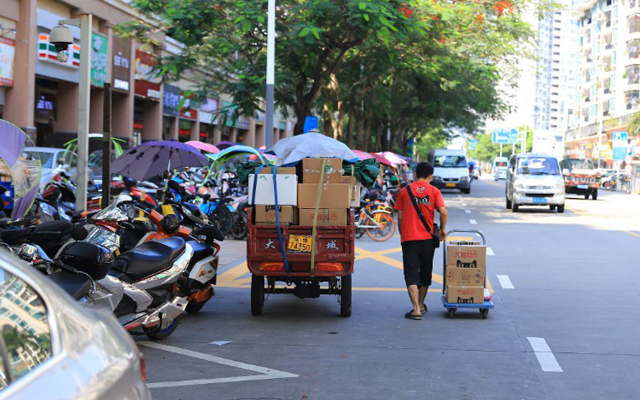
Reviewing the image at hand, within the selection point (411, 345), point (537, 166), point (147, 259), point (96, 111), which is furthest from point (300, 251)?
point (96, 111)

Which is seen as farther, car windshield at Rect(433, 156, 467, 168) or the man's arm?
car windshield at Rect(433, 156, 467, 168)

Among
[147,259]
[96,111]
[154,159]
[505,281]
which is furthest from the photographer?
[96,111]

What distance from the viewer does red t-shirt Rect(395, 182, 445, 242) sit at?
370 inches

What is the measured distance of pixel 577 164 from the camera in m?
44.9

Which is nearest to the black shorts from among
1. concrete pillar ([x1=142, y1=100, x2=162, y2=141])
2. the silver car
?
the silver car

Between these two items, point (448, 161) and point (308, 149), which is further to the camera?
point (448, 161)

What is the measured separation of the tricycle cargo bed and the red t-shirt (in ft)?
2.04

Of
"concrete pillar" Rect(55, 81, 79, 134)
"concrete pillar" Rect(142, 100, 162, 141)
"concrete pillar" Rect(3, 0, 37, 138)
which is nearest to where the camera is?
"concrete pillar" Rect(3, 0, 37, 138)

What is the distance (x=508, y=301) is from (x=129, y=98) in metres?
28.5

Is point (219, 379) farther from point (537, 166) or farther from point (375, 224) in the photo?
point (537, 166)

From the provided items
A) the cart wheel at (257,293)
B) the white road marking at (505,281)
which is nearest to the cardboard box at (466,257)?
the cart wheel at (257,293)

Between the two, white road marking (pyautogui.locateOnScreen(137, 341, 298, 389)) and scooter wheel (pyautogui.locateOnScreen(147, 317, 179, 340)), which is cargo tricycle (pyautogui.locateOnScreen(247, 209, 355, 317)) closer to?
scooter wheel (pyautogui.locateOnScreen(147, 317, 179, 340))

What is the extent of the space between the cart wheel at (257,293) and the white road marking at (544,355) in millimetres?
2921

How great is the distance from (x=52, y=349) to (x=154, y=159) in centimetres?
1300
